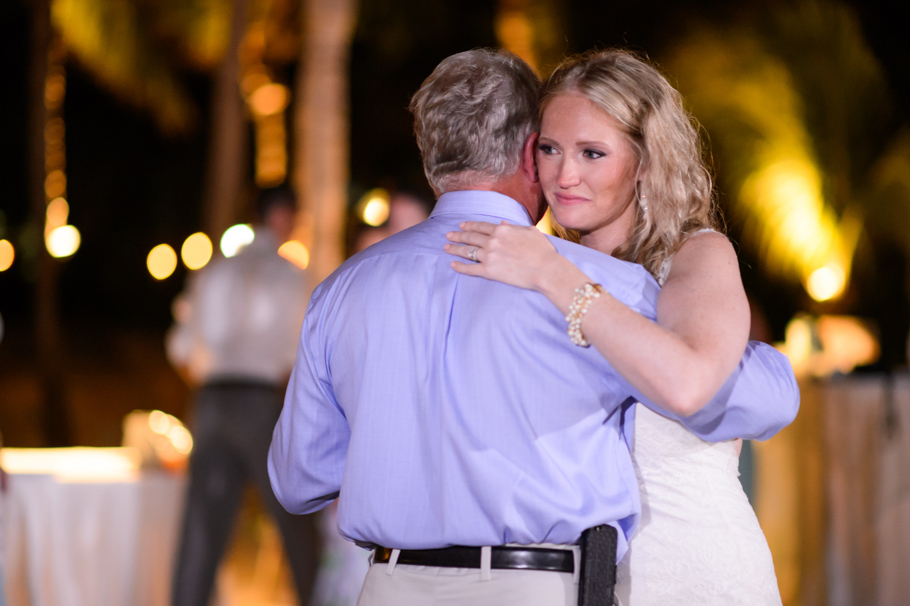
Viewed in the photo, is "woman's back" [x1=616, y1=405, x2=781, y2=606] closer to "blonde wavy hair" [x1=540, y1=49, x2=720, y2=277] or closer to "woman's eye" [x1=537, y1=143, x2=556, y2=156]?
"blonde wavy hair" [x1=540, y1=49, x2=720, y2=277]

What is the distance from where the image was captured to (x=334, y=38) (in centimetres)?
744

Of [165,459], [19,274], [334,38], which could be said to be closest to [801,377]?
[165,459]

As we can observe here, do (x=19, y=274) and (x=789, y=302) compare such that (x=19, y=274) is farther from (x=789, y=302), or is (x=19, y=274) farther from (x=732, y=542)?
(x=732, y=542)

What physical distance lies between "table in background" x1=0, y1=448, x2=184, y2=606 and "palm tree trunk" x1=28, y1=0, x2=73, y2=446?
678cm

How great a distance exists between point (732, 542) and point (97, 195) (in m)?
18.8

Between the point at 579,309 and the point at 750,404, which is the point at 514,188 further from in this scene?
the point at 750,404

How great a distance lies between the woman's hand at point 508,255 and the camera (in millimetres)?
1538

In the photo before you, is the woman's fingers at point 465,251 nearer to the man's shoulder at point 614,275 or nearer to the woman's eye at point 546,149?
the man's shoulder at point 614,275

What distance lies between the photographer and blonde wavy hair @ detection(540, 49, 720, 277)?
190cm

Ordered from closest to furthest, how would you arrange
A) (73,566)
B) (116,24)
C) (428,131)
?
(428,131) → (73,566) → (116,24)

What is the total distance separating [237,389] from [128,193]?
52.2 ft

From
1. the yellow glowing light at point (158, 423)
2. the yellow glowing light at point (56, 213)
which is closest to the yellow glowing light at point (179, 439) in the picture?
the yellow glowing light at point (158, 423)

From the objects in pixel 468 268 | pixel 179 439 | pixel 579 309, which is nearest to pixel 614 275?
pixel 579 309

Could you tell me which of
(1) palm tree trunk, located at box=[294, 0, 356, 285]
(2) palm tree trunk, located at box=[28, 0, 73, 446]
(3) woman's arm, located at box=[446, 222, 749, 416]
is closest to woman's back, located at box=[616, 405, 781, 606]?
(3) woman's arm, located at box=[446, 222, 749, 416]
